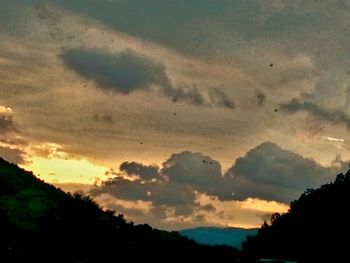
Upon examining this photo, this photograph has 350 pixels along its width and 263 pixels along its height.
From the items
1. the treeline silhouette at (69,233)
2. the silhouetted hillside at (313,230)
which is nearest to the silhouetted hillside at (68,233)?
the treeline silhouette at (69,233)

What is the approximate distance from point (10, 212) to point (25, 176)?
6130 millimetres

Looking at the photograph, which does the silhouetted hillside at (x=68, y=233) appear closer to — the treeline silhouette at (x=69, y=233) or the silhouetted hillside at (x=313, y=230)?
the treeline silhouette at (x=69, y=233)

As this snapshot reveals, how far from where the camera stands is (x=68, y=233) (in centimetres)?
3145

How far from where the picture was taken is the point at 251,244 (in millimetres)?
127312

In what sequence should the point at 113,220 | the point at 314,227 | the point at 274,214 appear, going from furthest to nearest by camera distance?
the point at 274,214
the point at 314,227
the point at 113,220

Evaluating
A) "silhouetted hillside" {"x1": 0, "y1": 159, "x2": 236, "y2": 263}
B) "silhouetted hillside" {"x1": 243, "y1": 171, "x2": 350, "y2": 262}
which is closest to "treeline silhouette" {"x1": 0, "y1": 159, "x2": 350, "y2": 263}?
"silhouetted hillside" {"x1": 0, "y1": 159, "x2": 236, "y2": 263}

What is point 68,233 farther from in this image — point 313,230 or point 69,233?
point 313,230

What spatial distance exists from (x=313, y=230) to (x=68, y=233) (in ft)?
280

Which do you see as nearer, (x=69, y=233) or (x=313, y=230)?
(x=69, y=233)

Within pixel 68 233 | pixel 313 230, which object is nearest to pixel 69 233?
pixel 68 233

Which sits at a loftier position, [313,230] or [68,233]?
[313,230]

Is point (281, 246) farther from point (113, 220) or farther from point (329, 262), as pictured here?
point (113, 220)

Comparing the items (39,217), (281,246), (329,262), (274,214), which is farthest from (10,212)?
(274,214)

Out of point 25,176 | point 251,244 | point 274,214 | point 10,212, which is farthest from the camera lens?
point 274,214
